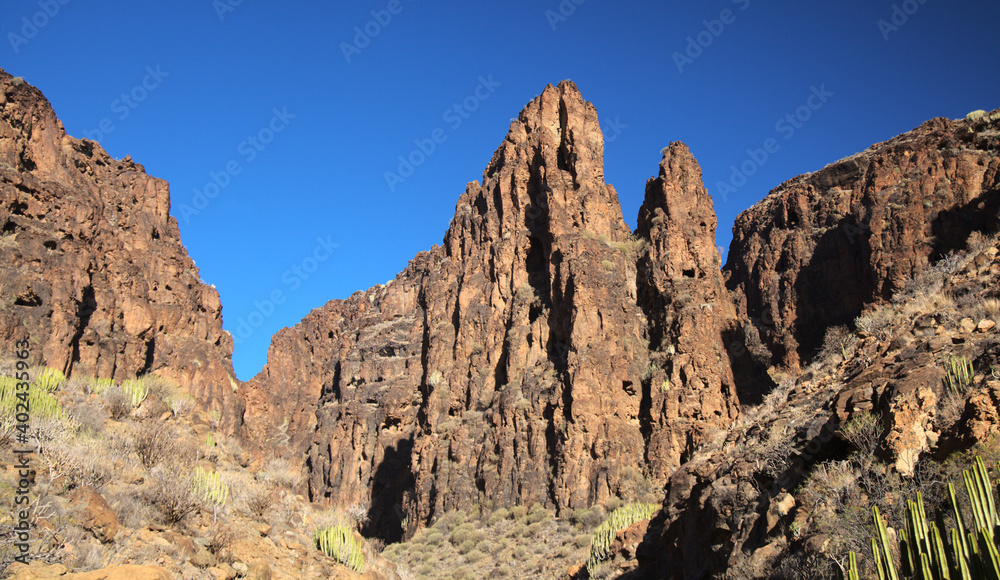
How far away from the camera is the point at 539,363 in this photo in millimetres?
44469

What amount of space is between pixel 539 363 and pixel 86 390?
102ft

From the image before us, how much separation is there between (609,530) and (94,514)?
1935 centimetres

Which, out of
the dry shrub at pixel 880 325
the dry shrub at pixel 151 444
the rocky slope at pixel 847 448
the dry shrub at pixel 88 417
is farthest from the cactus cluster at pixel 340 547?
the dry shrub at pixel 880 325

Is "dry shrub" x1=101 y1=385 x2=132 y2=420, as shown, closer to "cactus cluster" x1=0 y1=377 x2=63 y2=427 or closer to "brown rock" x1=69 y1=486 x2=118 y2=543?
"cactus cluster" x1=0 y1=377 x2=63 y2=427

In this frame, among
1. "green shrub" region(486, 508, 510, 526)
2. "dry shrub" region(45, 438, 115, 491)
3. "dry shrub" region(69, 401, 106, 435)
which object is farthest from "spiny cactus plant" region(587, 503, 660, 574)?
"dry shrub" region(45, 438, 115, 491)

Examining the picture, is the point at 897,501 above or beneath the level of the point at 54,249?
beneath

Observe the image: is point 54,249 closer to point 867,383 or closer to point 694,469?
point 694,469

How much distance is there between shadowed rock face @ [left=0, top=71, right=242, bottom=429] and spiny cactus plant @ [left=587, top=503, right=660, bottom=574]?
18747mm

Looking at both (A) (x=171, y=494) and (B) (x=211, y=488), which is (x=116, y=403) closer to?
(B) (x=211, y=488)

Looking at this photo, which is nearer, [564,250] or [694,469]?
[694,469]

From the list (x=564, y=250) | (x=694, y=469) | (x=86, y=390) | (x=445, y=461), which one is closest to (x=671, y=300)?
(x=564, y=250)

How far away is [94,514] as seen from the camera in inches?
366

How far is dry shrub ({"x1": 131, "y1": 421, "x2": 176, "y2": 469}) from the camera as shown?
12.8 m

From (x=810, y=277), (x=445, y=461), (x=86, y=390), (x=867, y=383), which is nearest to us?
(x=867, y=383)
